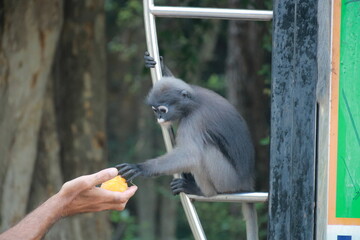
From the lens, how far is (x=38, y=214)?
2.96 meters

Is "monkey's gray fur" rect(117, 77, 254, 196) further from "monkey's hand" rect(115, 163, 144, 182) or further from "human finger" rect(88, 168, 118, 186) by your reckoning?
"human finger" rect(88, 168, 118, 186)

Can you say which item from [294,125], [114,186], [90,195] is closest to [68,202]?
[90,195]

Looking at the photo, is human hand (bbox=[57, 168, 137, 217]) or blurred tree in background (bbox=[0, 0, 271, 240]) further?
blurred tree in background (bbox=[0, 0, 271, 240])

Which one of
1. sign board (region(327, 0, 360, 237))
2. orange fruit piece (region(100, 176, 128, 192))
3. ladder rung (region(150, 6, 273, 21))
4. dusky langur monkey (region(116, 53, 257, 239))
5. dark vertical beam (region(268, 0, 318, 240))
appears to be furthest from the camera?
dusky langur monkey (region(116, 53, 257, 239))

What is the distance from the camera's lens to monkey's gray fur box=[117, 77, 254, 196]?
4.38 meters

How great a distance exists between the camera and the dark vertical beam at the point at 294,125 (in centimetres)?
238

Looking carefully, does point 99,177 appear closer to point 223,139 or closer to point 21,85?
point 223,139

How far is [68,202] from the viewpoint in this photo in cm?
295

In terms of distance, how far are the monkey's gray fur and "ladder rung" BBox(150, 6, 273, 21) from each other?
1572 mm

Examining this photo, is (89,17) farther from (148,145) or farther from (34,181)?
(148,145)

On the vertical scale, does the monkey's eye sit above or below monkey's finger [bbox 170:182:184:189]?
above

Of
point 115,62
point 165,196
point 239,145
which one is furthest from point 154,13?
point 115,62

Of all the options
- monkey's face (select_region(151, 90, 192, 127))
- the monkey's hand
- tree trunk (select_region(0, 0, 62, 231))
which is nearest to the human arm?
the monkey's hand

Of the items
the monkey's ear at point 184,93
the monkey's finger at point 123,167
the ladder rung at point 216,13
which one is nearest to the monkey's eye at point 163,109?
the monkey's ear at point 184,93
